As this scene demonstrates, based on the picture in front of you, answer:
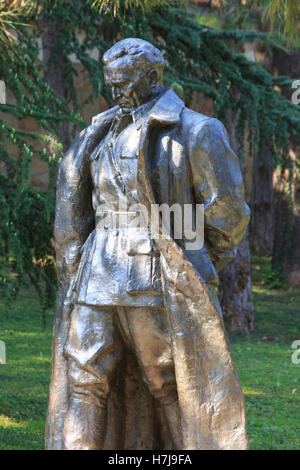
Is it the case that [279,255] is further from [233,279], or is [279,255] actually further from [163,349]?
[163,349]

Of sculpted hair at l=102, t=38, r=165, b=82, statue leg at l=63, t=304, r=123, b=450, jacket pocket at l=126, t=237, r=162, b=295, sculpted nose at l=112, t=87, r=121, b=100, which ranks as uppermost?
sculpted hair at l=102, t=38, r=165, b=82

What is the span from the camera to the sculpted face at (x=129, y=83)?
3.86 meters

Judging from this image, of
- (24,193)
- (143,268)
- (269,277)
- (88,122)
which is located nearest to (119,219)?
(143,268)

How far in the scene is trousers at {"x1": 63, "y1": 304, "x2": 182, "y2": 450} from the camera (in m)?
3.79

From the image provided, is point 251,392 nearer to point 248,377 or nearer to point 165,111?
point 248,377

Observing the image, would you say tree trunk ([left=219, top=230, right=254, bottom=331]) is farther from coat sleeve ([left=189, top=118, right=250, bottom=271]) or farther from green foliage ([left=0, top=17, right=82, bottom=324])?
coat sleeve ([left=189, top=118, right=250, bottom=271])

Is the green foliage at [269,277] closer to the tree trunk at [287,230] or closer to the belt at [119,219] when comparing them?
the tree trunk at [287,230]

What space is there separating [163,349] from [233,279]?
6971mm

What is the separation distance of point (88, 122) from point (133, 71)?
3886 millimetres

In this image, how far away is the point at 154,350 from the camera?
3807 millimetres

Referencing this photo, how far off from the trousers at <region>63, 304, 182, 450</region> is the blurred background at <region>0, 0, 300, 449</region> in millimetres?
1897

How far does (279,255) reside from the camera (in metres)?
13.8

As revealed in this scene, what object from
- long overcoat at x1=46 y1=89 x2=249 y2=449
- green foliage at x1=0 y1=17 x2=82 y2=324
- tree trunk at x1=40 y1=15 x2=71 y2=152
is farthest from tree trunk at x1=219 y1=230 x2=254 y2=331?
long overcoat at x1=46 y1=89 x2=249 y2=449

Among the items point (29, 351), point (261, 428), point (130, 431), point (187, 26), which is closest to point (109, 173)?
point (130, 431)
